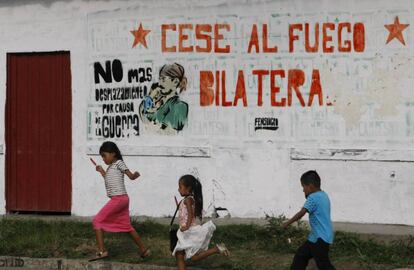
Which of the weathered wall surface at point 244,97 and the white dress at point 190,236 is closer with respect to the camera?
the white dress at point 190,236

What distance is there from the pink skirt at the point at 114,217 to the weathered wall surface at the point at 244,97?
8.65 feet

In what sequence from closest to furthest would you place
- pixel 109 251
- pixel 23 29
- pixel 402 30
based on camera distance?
pixel 109 251, pixel 402 30, pixel 23 29

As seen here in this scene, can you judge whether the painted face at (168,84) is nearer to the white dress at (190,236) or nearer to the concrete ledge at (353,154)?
the concrete ledge at (353,154)

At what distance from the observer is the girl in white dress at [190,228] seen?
35.1 feet

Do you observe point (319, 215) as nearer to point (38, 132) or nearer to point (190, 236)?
point (190, 236)

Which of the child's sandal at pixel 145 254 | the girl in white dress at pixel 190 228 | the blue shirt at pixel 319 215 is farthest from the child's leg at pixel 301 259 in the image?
the child's sandal at pixel 145 254

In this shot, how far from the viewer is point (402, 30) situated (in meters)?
13.3

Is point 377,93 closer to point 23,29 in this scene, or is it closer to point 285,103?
point 285,103

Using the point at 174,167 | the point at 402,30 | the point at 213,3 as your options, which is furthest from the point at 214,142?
the point at 402,30

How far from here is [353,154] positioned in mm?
13516

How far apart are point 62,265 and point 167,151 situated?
3.22m

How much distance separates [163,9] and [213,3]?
782mm

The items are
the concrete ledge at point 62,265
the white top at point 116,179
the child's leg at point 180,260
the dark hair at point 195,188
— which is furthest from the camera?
the white top at point 116,179

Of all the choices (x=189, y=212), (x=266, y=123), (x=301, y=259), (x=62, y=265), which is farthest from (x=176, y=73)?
(x=301, y=259)
